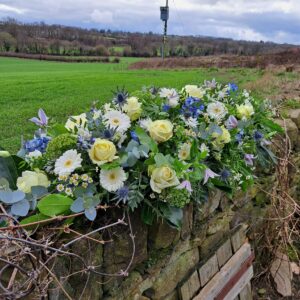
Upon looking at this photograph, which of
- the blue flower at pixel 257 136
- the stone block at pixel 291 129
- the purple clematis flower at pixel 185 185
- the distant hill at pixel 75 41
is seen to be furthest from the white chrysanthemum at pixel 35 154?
the distant hill at pixel 75 41

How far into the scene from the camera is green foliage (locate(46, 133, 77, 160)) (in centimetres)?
167

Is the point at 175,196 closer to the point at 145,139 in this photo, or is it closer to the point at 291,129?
the point at 145,139

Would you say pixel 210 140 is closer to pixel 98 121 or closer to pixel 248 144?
pixel 248 144

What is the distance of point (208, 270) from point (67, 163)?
1202 millimetres

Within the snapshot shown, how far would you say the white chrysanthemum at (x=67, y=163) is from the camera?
1580 millimetres

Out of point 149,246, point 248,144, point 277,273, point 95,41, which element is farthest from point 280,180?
point 95,41

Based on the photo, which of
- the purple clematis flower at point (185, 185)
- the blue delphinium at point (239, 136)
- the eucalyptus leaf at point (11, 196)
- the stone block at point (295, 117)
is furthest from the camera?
the stone block at point (295, 117)

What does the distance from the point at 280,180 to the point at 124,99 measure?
73.6 inches

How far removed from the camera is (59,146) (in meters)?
1.67

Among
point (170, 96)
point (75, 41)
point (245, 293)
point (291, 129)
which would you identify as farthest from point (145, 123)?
point (75, 41)

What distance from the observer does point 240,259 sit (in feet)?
8.79

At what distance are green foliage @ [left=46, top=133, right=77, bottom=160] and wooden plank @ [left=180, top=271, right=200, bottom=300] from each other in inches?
39.6

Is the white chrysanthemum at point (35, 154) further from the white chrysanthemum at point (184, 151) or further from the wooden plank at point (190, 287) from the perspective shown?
the wooden plank at point (190, 287)

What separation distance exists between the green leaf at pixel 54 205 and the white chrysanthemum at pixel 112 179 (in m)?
0.15
